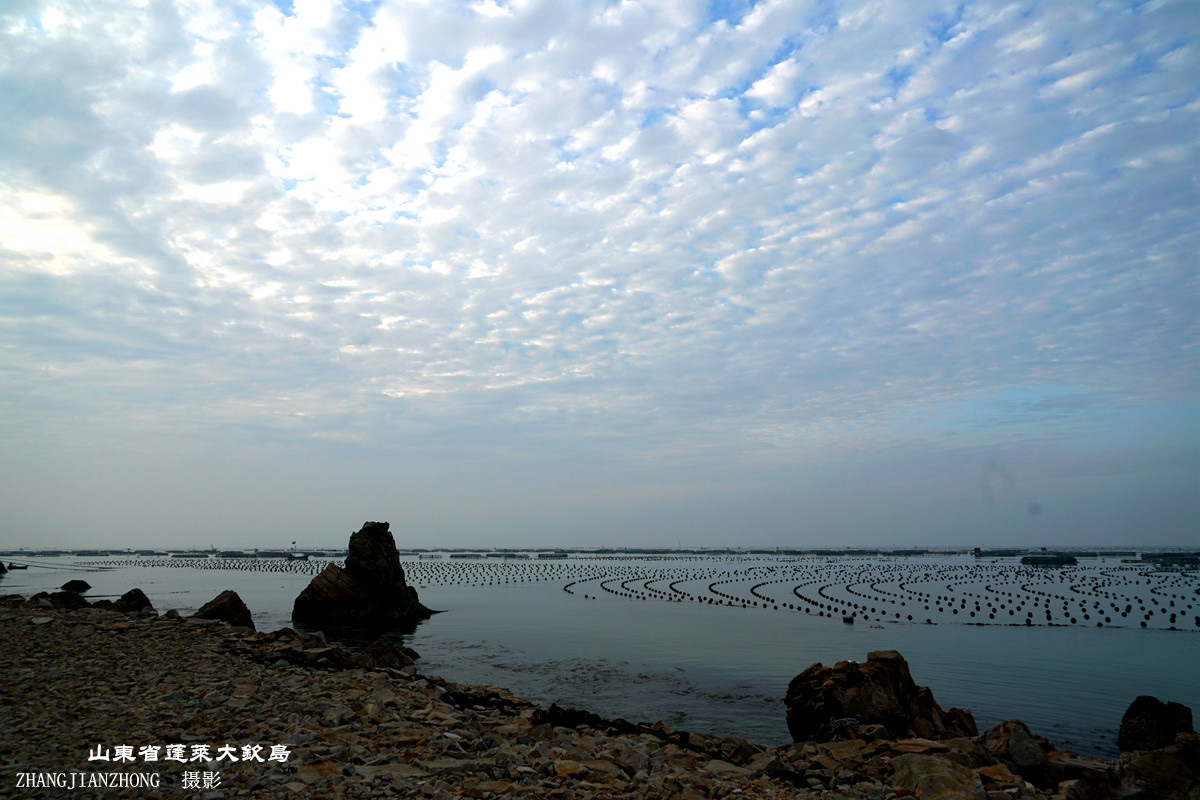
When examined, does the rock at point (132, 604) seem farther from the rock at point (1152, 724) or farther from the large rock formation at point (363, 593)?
the rock at point (1152, 724)

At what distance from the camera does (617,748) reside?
1260 centimetres

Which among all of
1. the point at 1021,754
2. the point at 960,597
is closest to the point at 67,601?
the point at 1021,754

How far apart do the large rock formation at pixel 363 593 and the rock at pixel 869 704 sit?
33.8m

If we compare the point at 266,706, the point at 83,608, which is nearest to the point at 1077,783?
the point at 266,706

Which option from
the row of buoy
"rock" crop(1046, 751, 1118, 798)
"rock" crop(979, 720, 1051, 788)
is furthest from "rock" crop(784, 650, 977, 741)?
the row of buoy

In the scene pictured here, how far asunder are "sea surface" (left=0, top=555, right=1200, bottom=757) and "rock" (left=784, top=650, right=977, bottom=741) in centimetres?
135

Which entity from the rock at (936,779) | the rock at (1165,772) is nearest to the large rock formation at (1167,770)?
the rock at (1165,772)

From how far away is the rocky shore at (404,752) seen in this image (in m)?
9.53

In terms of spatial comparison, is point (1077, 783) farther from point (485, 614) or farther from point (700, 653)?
point (485, 614)

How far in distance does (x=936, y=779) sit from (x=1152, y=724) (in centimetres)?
1205

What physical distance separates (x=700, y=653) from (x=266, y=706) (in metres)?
24.3

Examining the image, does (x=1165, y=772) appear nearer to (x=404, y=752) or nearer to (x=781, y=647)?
(x=404, y=752)

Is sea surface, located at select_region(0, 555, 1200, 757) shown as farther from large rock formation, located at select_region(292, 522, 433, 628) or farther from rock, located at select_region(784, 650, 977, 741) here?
large rock formation, located at select_region(292, 522, 433, 628)

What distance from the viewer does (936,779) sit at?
10.4m
